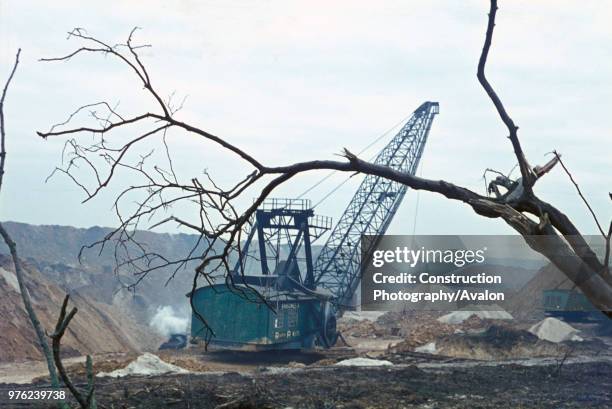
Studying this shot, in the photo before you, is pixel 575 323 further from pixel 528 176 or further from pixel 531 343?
pixel 528 176

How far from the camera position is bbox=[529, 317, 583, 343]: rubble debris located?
23.8 metres

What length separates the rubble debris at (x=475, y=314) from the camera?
31.7m

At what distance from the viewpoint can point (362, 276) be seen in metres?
33.9

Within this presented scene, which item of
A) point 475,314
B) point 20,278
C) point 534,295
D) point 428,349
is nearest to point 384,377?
point 428,349

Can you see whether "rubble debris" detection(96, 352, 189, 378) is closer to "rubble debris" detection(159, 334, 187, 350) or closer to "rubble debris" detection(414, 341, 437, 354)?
"rubble debris" detection(414, 341, 437, 354)

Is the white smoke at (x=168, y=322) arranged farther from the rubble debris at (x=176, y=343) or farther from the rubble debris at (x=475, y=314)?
the rubble debris at (x=475, y=314)

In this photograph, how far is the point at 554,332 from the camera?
79.5 ft

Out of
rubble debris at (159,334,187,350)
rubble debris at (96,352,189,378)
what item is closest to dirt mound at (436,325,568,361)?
rubble debris at (96,352,189,378)

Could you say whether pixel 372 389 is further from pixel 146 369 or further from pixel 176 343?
pixel 176 343

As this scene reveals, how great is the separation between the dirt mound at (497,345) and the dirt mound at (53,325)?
1337 centimetres

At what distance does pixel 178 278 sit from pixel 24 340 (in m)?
38.0

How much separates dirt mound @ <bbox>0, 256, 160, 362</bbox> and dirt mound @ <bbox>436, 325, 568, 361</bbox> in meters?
13.4

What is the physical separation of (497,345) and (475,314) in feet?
31.0

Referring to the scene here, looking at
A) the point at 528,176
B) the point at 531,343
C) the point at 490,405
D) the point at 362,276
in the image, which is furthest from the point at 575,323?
the point at 528,176
